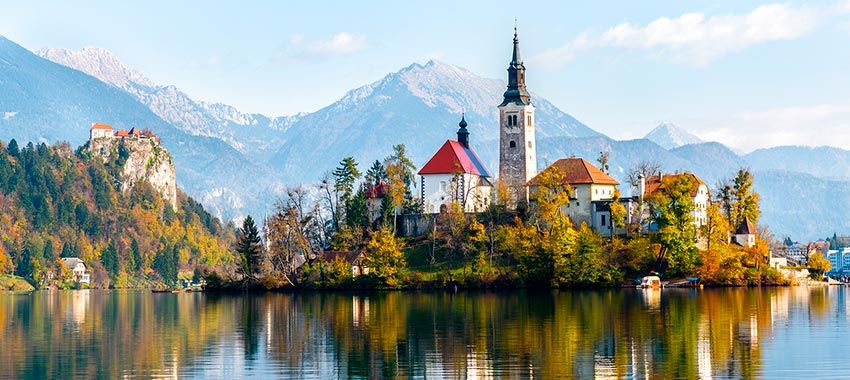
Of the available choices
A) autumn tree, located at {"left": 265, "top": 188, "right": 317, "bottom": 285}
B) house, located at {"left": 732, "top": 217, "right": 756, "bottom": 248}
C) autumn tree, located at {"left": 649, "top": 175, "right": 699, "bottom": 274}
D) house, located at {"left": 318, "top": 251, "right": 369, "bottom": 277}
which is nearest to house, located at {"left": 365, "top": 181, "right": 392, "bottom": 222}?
autumn tree, located at {"left": 265, "top": 188, "right": 317, "bottom": 285}

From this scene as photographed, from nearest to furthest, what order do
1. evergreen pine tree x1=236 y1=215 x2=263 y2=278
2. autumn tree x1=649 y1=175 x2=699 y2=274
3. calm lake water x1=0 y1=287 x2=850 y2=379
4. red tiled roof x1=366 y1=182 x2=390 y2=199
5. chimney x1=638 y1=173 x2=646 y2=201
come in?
calm lake water x1=0 y1=287 x2=850 y2=379, autumn tree x1=649 y1=175 x2=699 y2=274, chimney x1=638 y1=173 x2=646 y2=201, evergreen pine tree x1=236 y1=215 x2=263 y2=278, red tiled roof x1=366 y1=182 x2=390 y2=199

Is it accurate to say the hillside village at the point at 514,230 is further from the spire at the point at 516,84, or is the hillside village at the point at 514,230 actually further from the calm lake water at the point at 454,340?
the calm lake water at the point at 454,340

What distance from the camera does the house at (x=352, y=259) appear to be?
445 ft

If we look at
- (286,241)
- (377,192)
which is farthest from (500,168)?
(286,241)

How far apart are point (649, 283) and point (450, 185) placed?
3249 centimetres

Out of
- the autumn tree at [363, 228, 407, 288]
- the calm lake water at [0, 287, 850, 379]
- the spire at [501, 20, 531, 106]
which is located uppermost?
the spire at [501, 20, 531, 106]

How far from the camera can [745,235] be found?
13500 centimetres

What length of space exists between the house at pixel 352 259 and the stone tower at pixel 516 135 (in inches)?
778

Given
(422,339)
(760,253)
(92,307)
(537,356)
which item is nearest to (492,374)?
(537,356)

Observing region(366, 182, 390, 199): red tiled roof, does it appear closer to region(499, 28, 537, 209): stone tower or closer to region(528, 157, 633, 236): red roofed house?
region(499, 28, 537, 209): stone tower

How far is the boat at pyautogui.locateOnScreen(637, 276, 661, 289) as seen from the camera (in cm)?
12125

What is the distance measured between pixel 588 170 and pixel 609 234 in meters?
7.85

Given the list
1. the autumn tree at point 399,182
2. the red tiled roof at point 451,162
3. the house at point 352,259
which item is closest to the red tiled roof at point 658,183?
the red tiled roof at point 451,162

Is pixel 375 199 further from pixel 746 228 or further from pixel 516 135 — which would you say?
pixel 746 228
